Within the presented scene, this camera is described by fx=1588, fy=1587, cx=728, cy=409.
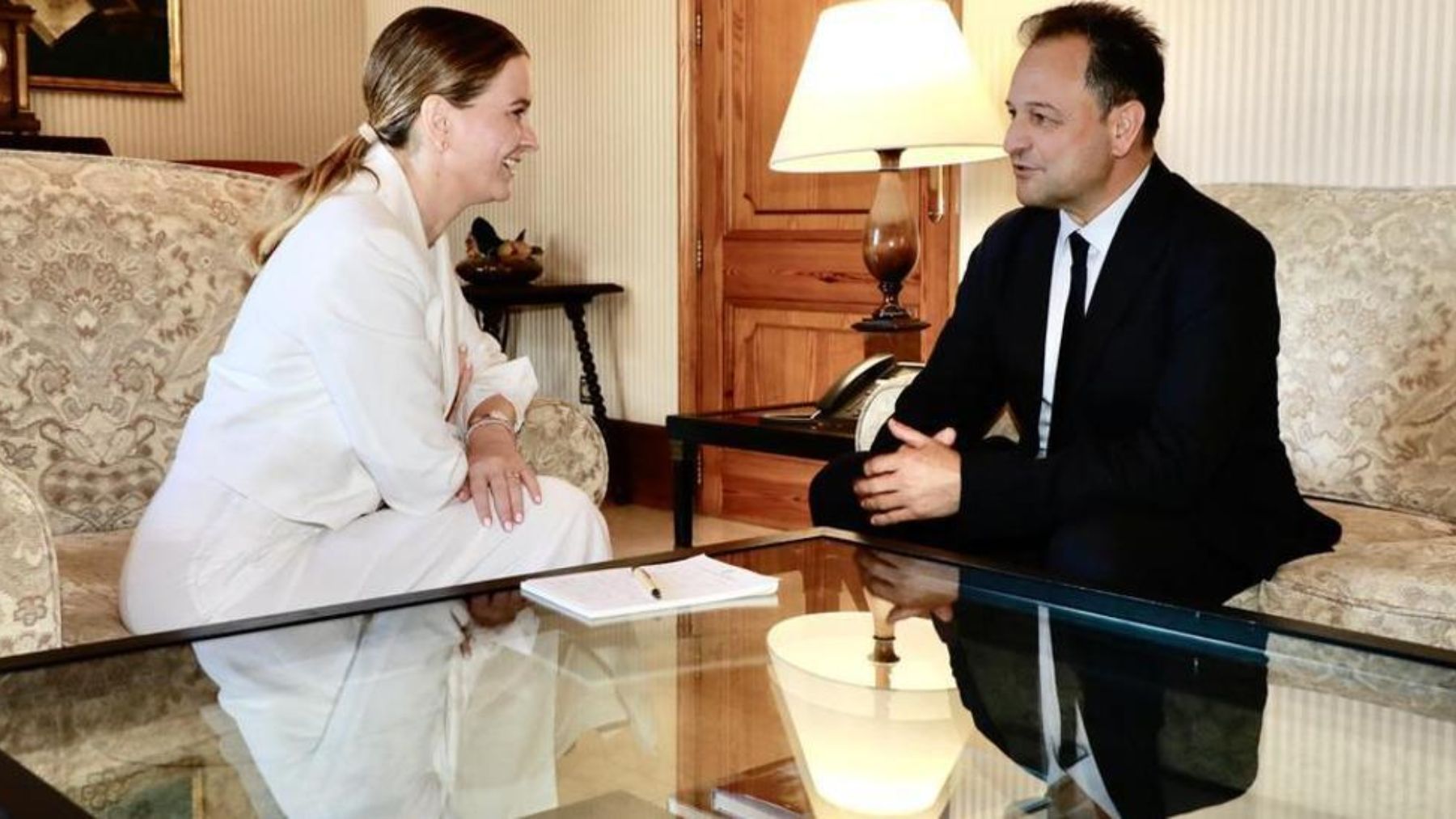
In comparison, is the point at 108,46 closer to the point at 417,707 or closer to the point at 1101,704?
the point at 417,707

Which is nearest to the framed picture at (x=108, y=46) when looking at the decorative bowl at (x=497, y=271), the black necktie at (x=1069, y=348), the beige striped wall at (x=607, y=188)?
the beige striped wall at (x=607, y=188)

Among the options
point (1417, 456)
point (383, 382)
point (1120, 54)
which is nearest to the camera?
point (383, 382)

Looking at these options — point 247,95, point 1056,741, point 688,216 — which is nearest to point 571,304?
point 688,216

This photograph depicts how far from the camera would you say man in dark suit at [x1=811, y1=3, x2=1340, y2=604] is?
6.94 feet

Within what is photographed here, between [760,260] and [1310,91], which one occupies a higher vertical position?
[1310,91]

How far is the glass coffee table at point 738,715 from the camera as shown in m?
1.17

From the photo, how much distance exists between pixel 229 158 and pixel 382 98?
3.99 metres

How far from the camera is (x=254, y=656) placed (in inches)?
57.1

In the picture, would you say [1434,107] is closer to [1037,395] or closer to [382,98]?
[1037,395]

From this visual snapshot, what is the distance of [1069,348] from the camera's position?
2275 millimetres

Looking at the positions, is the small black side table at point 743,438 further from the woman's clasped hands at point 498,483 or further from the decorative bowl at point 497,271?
the decorative bowl at point 497,271

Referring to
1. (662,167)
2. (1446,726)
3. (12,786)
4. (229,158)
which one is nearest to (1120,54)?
(1446,726)

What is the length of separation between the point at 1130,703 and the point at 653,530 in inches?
133

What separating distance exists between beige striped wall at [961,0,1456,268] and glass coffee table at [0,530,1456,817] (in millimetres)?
1969
